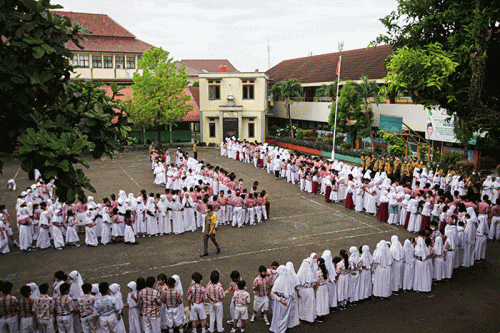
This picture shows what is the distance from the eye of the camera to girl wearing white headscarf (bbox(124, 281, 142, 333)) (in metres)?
7.59

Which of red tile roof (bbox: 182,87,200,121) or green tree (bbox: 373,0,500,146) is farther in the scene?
red tile roof (bbox: 182,87,200,121)

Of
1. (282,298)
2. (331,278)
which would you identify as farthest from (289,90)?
(282,298)

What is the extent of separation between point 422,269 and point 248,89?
94.9 feet

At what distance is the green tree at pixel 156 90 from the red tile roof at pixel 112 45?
6.98m

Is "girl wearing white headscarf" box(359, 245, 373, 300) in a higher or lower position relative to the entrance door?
lower

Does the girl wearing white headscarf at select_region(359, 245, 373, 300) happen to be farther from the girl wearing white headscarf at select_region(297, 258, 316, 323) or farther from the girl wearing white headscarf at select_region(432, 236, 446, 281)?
the girl wearing white headscarf at select_region(432, 236, 446, 281)

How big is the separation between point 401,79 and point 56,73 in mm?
9512

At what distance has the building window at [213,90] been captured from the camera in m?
36.3

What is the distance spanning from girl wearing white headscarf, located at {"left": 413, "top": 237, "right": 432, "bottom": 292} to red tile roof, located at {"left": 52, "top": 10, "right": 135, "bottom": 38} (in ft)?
124

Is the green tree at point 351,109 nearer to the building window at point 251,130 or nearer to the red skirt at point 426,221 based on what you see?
the building window at point 251,130

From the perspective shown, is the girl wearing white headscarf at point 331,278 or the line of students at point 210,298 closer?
the line of students at point 210,298

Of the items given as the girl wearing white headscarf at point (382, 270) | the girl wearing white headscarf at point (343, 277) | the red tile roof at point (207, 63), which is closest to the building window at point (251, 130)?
the girl wearing white headscarf at point (382, 270)

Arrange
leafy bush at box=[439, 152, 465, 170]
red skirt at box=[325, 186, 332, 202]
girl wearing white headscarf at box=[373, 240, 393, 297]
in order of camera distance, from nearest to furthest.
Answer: girl wearing white headscarf at box=[373, 240, 393, 297] < red skirt at box=[325, 186, 332, 202] < leafy bush at box=[439, 152, 465, 170]

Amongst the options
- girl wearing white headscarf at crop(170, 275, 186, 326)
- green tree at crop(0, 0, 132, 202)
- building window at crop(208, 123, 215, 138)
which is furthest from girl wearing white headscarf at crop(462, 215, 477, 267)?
building window at crop(208, 123, 215, 138)
